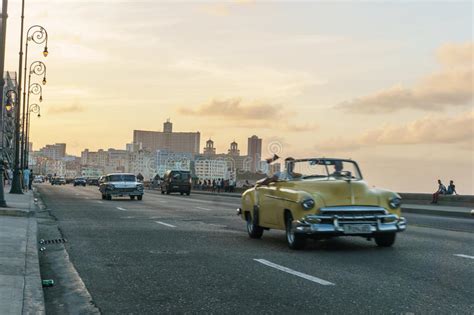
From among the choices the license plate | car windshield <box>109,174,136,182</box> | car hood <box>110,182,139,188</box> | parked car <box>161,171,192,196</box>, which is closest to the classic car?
the license plate

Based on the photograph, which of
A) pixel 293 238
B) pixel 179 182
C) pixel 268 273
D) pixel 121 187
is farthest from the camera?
pixel 179 182

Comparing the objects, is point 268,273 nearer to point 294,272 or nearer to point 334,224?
point 294,272

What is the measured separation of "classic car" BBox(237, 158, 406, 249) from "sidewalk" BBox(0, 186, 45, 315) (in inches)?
171

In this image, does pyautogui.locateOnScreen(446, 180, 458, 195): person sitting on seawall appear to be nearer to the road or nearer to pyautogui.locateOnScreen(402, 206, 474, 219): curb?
pyautogui.locateOnScreen(402, 206, 474, 219): curb

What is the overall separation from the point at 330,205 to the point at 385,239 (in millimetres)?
1603

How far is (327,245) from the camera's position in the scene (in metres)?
12.1

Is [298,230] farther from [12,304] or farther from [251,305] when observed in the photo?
[12,304]

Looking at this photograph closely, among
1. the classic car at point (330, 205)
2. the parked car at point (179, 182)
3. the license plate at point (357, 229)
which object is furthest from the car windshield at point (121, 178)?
the license plate at point (357, 229)

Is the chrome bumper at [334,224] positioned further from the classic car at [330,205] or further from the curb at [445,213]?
the curb at [445,213]

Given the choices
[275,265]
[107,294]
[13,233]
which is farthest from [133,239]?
[107,294]

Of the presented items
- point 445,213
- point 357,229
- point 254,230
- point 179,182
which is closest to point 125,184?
point 179,182

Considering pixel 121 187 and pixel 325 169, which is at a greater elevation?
pixel 325 169

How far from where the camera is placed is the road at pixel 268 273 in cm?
657

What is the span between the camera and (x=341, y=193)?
10992mm
